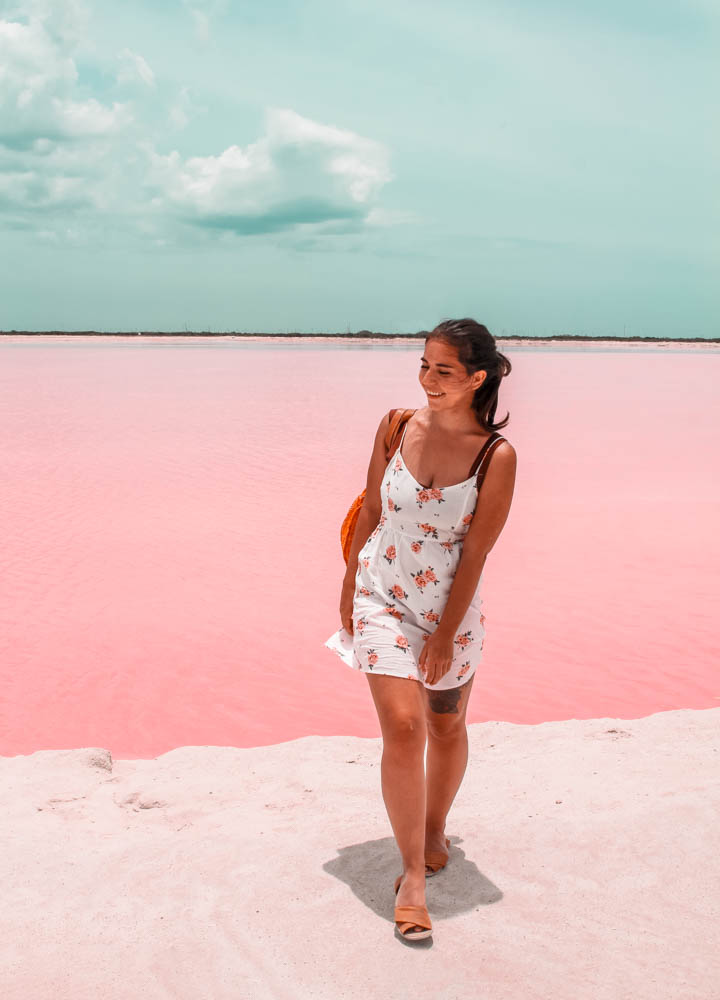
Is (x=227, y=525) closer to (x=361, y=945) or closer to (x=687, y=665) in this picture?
(x=687, y=665)

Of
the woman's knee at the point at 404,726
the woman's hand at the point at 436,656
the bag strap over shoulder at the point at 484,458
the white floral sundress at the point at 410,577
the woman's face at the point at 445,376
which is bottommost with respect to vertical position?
the woman's knee at the point at 404,726

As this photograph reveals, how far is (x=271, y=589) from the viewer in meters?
Answer: 7.41

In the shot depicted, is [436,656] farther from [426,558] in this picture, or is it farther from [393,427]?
[393,427]

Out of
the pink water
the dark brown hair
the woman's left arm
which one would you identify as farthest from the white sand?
the dark brown hair

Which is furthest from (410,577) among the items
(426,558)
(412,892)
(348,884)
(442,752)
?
(348,884)

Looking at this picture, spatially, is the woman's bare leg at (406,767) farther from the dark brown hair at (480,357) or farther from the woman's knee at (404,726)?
the dark brown hair at (480,357)

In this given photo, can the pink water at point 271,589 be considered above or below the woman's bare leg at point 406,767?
below

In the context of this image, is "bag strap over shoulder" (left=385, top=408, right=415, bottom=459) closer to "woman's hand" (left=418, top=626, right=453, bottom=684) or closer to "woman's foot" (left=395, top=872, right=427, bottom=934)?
"woman's hand" (left=418, top=626, right=453, bottom=684)

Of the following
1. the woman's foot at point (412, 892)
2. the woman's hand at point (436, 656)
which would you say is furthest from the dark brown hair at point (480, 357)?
the woman's foot at point (412, 892)

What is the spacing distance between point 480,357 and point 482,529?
508mm

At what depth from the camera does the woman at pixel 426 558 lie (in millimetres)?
2670

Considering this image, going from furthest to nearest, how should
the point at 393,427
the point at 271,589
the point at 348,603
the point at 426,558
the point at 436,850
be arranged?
1. the point at 271,589
2. the point at 436,850
3. the point at 348,603
4. the point at 393,427
5. the point at 426,558

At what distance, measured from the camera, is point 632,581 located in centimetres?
765

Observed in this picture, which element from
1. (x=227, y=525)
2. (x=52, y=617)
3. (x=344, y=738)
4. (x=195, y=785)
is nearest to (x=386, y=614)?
(x=195, y=785)
